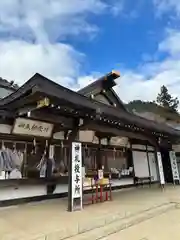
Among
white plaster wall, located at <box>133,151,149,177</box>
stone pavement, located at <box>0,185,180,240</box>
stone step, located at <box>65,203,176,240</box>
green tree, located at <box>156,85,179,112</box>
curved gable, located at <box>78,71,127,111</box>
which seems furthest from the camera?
green tree, located at <box>156,85,179,112</box>

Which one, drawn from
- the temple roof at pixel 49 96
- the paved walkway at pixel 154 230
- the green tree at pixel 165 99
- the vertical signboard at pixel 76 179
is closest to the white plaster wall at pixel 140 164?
the temple roof at pixel 49 96

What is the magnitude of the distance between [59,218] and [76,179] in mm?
1205

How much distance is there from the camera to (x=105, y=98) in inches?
402

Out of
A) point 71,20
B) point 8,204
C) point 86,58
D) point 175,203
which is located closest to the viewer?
point 8,204

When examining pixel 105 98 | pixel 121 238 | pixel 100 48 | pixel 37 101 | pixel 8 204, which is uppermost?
pixel 100 48

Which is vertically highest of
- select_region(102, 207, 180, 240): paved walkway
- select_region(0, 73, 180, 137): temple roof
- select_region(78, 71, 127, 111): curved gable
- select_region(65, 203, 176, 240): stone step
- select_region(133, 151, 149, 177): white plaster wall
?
select_region(78, 71, 127, 111): curved gable

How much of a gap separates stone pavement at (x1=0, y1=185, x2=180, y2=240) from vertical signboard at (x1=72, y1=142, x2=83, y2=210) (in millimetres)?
263

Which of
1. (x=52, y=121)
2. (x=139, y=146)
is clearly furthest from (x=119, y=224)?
(x=139, y=146)

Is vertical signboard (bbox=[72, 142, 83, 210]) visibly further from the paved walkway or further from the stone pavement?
the paved walkway

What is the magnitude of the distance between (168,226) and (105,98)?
644 centimetres

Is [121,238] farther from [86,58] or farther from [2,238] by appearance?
[86,58]

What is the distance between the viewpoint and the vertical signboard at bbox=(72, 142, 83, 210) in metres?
5.55

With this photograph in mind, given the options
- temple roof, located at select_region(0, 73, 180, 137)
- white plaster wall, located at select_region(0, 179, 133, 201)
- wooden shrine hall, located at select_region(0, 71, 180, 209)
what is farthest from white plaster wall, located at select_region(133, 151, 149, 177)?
temple roof, located at select_region(0, 73, 180, 137)

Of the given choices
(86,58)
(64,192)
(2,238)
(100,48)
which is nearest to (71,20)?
(100,48)
